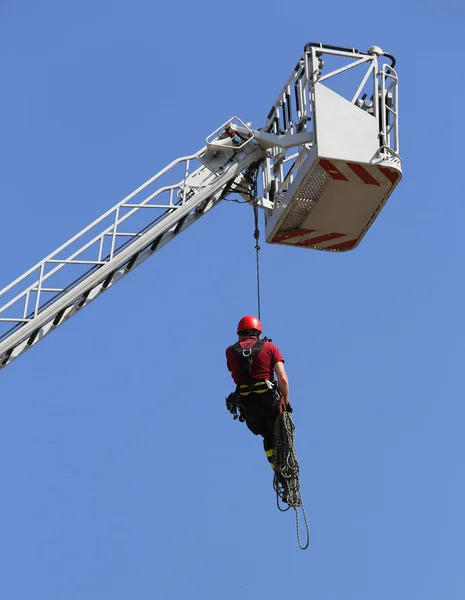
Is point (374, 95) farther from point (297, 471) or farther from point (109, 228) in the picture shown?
point (297, 471)

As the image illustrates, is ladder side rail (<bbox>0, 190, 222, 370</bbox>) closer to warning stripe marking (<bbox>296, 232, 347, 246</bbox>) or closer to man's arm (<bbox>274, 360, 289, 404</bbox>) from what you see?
warning stripe marking (<bbox>296, 232, 347, 246</bbox>)

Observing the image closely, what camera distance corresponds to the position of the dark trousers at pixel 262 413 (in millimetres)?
18266

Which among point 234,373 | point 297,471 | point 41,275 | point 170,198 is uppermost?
point 170,198

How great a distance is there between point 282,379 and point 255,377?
398mm

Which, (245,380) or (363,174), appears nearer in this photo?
(245,380)

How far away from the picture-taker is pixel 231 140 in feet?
66.0

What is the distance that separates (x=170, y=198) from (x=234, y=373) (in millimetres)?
2866

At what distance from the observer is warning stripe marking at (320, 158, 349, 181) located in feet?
60.7

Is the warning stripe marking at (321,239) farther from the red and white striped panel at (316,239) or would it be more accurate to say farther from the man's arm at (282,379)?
the man's arm at (282,379)

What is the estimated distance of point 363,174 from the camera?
18.9 metres

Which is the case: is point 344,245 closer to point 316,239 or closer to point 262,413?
point 316,239

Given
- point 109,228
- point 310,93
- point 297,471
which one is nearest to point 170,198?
point 109,228

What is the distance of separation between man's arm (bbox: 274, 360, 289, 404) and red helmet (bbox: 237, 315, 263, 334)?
0.72 m

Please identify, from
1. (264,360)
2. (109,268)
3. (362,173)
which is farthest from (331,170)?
(109,268)
